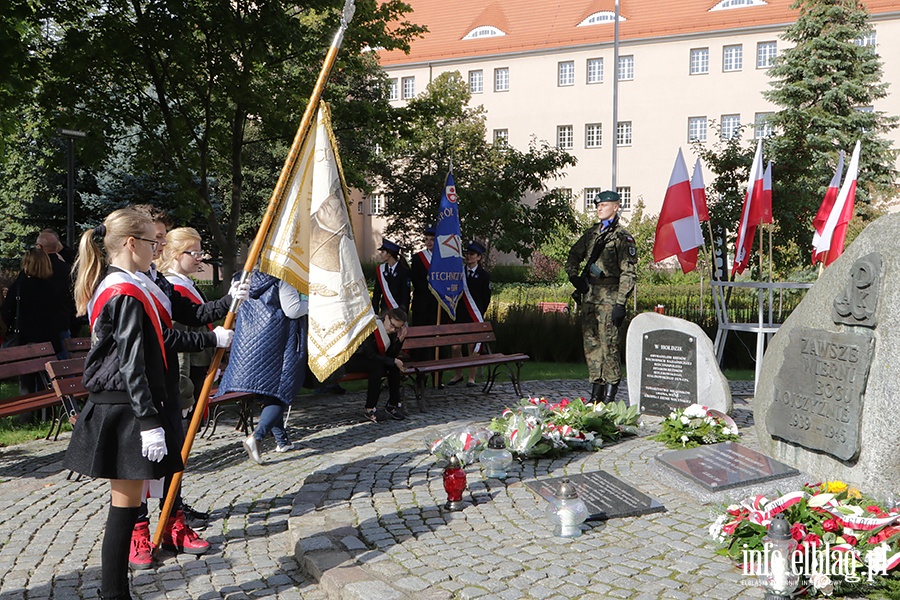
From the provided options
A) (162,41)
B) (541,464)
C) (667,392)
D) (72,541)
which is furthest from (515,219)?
(72,541)

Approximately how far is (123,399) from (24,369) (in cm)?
416

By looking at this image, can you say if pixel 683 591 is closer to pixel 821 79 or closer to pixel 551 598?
pixel 551 598

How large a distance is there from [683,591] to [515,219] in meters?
15.2

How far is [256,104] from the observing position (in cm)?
1179

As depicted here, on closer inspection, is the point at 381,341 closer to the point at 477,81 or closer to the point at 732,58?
the point at 732,58

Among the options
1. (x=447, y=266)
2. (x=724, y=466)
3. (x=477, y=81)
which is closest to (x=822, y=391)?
(x=724, y=466)

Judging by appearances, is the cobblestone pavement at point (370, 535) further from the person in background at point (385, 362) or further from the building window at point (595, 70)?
the building window at point (595, 70)

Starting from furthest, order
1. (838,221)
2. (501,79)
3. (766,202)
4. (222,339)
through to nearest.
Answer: (501,79)
(766,202)
(838,221)
(222,339)

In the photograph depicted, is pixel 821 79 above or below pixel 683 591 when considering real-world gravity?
above

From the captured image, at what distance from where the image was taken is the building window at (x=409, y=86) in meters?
48.4

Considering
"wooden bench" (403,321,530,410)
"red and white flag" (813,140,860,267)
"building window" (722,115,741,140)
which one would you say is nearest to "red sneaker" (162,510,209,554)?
"wooden bench" (403,321,530,410)

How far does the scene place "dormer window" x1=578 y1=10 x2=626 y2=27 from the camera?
44594 mm

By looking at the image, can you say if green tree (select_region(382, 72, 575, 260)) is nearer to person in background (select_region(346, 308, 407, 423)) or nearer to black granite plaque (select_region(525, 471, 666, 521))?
person in background (select_region(346, 308, 407, 423))

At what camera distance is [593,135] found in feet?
146
